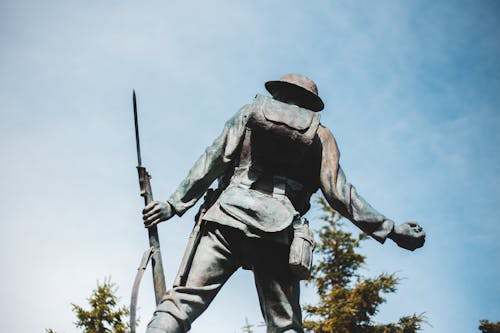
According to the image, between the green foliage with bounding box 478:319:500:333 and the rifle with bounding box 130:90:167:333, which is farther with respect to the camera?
the green foliage with bounding box 478:319:500:333

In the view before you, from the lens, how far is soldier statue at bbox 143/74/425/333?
435 cm

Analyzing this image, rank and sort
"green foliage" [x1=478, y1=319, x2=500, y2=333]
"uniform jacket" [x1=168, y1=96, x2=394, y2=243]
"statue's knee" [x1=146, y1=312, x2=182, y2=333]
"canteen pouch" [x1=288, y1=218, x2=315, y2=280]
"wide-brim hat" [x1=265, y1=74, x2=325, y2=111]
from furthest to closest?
"green foliage" [x1=478, y1=319, x2=500, y2=333] → "wide-brim hat" [x1=265, y1=74, x2=325, y2=111] → "uniform jacket" [x1=168, y1=96, x2=394, y2=243] → "canteen pouch" [x1=288, y1=218, x2=315, y2=280] → "statue's knee" [x1=146, y1=312, x2=182, y2=333]

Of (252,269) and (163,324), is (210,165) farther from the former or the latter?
(163,324)

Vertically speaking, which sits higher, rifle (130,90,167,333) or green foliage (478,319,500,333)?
green foliage (478,319,500,333)

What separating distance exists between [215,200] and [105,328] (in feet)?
32.7

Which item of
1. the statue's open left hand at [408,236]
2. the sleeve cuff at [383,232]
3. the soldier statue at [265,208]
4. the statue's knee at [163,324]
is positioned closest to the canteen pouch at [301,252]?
the soldier statue at [265,208]

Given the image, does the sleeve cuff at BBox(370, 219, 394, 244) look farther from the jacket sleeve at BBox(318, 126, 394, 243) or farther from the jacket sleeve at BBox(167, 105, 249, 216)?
the jacket sleeve at BBox(167, 105, 249, 216)

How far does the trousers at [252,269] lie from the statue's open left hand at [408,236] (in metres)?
0.89

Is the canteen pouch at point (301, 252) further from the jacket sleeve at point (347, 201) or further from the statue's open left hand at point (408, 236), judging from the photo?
the statue's open left hand at point (408, 236)

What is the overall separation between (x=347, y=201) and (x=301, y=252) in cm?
66

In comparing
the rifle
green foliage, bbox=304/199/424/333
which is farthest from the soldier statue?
green foliage, bbox=304/199/424/333

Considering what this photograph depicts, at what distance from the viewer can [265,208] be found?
4.41 metres

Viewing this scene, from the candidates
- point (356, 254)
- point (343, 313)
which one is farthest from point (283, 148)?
point (356, 254)

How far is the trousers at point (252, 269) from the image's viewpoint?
14.2 ft
